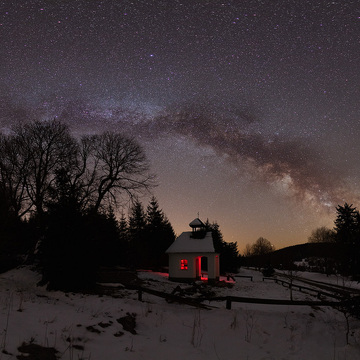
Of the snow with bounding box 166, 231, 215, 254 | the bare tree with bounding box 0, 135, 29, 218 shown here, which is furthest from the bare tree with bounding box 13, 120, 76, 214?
the snow with bounding box 166, 231, 215, 254

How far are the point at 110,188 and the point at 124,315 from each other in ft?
64.2

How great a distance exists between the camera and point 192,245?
29688mm

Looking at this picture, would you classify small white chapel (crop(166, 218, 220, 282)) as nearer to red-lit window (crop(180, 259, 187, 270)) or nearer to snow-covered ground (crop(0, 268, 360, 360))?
red-lit window (crop(180, 259, 187, 270))

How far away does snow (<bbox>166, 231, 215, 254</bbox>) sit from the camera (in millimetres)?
28500

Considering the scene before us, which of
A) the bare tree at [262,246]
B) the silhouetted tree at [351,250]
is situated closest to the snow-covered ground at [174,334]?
the silhouetted tree at [351,250]

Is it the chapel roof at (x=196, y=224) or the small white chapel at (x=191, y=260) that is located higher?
the chapel roof at (x=196, y=224)

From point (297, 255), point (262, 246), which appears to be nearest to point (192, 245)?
point (297, 255)

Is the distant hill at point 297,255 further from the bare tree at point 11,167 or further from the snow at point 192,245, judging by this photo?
the bare tree at point 11,167

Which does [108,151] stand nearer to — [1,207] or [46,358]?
[1,207]

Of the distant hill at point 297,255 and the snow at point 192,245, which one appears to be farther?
the snow at point 192,245

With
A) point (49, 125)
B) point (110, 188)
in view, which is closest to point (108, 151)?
point (110, 188)

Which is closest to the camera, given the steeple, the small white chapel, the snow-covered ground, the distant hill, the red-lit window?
the snow-covered ground

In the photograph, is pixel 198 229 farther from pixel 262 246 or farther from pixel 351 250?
pixel 262 246

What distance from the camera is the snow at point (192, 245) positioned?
28.5 metres
